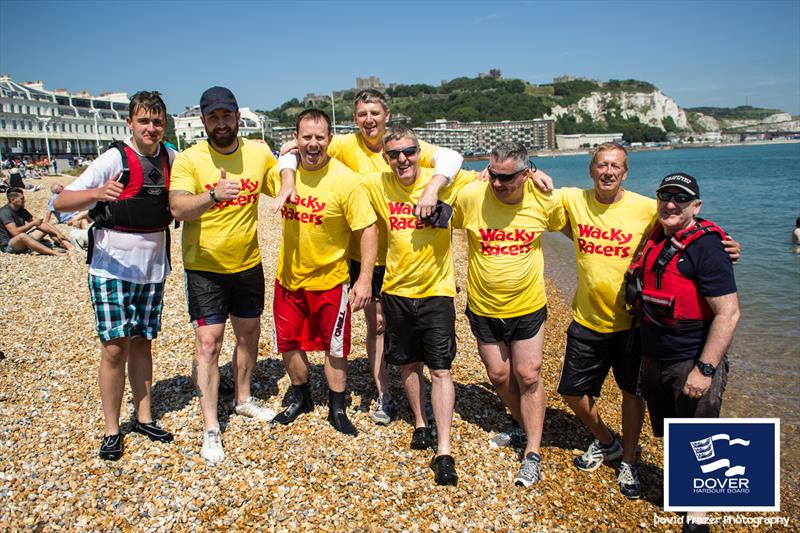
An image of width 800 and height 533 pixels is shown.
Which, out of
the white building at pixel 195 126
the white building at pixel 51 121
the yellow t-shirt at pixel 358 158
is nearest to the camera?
the yellow t-shirt at pixel 358 158

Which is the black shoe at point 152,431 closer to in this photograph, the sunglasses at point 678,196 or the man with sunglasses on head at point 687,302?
the man with sunglasses on head at point 687,302

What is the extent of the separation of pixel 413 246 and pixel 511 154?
1020mm

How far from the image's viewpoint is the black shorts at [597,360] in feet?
12.7

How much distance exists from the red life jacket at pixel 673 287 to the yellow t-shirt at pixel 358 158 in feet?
7.01

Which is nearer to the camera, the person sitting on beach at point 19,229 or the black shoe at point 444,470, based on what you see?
the black shoe at point 444,470

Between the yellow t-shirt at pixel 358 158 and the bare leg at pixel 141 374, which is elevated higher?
the yellow t-shirt at pixel 358 158

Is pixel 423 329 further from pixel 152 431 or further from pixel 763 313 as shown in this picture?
pixel 763 313

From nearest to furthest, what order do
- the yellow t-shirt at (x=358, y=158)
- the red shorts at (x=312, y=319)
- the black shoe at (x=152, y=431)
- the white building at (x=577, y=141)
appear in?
the black shoe at (x=152, y=431), the red shorts at (x=312, y=319), the yellow t-shirt at (x=358, y=158), the white building at (x=577, y=141)

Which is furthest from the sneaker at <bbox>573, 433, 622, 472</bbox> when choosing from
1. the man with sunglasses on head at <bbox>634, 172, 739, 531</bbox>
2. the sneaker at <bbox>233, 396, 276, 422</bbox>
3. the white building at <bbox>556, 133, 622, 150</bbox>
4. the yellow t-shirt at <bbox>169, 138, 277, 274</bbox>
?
the white building at <bbox>556, 133, 622, 150</bbox>

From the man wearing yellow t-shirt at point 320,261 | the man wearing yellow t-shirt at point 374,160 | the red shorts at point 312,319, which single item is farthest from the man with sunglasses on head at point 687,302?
the red shorts at point 312,319

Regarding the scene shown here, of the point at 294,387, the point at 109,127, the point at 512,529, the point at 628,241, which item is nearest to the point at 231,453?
the point at 294,387

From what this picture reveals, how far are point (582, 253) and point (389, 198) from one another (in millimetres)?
1587

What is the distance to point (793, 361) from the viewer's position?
300 inches

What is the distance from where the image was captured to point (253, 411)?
15.6ft
